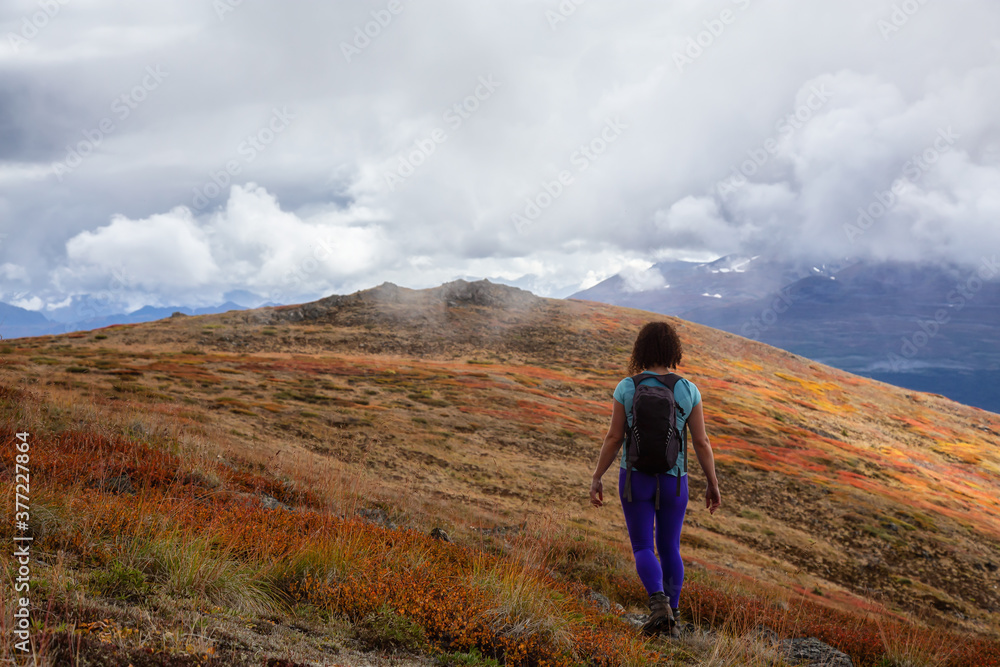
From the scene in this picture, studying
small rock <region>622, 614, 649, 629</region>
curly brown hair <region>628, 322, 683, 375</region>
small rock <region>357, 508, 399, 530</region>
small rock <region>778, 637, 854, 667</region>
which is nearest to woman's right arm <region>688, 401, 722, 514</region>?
curly brown hair <region>628, 322, 683, 375</region>

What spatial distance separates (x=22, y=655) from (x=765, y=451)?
102 feet

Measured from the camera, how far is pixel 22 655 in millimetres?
1991

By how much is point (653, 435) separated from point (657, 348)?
88 centimetres

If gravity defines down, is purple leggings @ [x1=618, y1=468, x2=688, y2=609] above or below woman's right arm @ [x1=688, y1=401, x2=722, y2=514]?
below

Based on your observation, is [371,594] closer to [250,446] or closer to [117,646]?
[117,646]

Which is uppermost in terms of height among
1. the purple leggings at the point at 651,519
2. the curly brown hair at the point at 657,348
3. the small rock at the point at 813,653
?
the curly brown hair at the point at 657,348

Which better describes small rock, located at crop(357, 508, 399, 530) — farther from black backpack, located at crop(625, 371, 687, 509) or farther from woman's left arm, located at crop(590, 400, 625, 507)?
black backpack, located at crop(625, 371, 687, 509)

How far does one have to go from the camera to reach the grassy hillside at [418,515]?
3.20 meters

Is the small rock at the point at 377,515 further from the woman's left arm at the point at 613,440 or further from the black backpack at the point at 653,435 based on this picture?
the black backpack at the point at 653,435

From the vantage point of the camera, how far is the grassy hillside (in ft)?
10.5

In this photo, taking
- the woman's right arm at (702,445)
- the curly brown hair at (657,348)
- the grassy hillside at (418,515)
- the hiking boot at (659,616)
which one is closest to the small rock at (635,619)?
the grassy hillside at (418,515)

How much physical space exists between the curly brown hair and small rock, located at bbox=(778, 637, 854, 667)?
10.5 feet

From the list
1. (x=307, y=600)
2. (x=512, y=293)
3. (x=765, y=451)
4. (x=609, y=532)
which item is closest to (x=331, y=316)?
(x=512, y=293)

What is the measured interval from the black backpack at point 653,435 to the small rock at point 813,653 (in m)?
2.53
